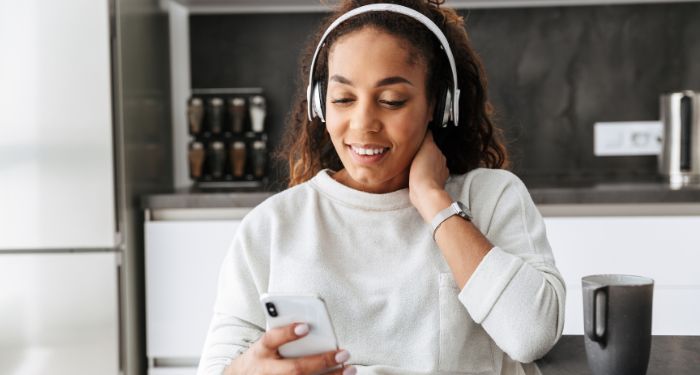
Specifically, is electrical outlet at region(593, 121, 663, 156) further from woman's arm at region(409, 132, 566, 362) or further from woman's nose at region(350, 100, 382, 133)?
woman's nose at region(350, 100, 382, 133)

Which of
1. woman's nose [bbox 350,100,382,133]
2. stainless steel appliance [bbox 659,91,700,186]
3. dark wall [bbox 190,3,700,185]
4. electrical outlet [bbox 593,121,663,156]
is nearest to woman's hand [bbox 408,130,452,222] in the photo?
A: woman's nose [bbox 350,100,382,133]

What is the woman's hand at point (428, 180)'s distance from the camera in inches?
45.2

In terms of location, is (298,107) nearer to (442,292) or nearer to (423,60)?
(423,60)

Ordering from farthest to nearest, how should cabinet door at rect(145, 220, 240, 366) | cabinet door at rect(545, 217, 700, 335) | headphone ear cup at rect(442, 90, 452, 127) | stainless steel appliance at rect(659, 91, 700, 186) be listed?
stainless steel appliance at rect(659, 91, 700, 186)
cabinet door at rect(145, 220, 240, 366)
cabinet door at rect(545, 217, 700, 335)
headphone ear cup at rect(442, 90, 452, 127)

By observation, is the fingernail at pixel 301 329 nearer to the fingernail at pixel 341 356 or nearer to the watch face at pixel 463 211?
the fingernail at pixel 341 356

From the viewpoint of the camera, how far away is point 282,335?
874mm

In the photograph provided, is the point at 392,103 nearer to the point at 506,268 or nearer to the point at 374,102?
A: the point at 374,102

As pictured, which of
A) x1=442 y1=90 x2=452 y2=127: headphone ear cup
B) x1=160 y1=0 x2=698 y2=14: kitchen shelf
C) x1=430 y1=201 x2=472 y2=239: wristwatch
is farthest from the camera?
x1=160 y1=0 x2=698 y2=14: kitchen shelf

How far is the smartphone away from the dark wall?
1.99 metres

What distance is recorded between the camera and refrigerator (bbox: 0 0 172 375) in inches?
88.3

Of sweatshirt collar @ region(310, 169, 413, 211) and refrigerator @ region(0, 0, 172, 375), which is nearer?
sweatshirt collar @ region(310, 169, 413, 211)

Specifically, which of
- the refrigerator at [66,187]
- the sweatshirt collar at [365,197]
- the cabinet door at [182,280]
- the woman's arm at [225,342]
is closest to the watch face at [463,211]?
the sweatshirt collar at [365,197]

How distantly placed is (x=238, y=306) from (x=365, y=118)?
1.01 feet

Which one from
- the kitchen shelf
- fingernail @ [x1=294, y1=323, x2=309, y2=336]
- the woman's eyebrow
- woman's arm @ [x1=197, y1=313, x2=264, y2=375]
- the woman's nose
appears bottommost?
woman's arm @ [x1=197, y1=313, x2=264, y2=375]
